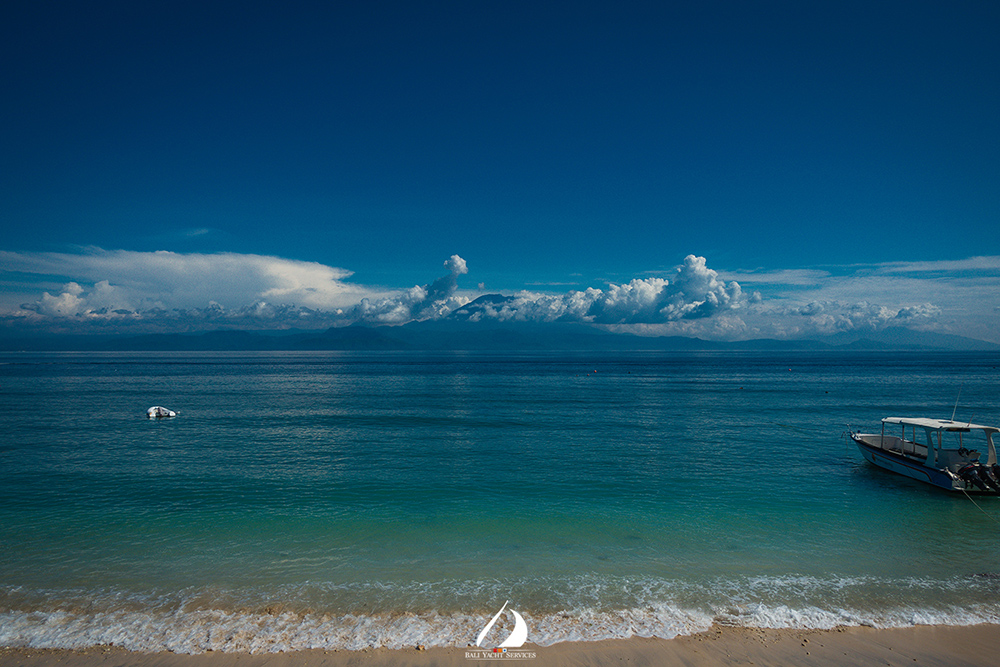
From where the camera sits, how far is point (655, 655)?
35.5 ft

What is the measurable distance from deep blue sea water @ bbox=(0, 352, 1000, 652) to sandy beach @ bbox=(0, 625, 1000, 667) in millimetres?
428

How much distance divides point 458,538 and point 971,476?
974 inches

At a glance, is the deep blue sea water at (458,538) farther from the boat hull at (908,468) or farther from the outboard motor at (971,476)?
the outboard motor at (971,476)

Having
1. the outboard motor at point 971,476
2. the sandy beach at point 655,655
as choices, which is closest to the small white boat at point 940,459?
the outboard motor at point 971,476

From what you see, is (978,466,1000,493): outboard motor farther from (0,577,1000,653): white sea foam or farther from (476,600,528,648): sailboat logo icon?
(476,600,528,648): sailboat logo icon

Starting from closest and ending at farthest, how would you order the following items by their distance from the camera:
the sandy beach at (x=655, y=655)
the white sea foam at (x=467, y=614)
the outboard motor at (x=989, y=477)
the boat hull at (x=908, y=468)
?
the sandy beach at (x=655, y=655) → the white sea foam at (x=467, y=614) → the outboard motor at (x=989, y=477) → the boat hull at (x=908, y=468)

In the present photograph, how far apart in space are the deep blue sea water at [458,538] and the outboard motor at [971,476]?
106 cm

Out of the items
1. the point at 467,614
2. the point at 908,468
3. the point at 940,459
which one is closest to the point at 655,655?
the point at 467,614

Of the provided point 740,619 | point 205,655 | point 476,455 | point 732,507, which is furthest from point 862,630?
point 476,455

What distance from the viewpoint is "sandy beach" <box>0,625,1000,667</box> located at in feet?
34.5

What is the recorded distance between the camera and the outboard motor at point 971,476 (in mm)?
23406

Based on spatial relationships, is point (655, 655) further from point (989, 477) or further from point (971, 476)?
point (989, 477)

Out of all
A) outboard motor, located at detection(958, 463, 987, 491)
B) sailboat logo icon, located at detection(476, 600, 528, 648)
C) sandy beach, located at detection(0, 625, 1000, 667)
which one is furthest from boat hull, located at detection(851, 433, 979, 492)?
sailboat logo icon, located at detection(476, 600, 528, 648)

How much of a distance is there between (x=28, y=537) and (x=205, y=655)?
13444 millimetres
